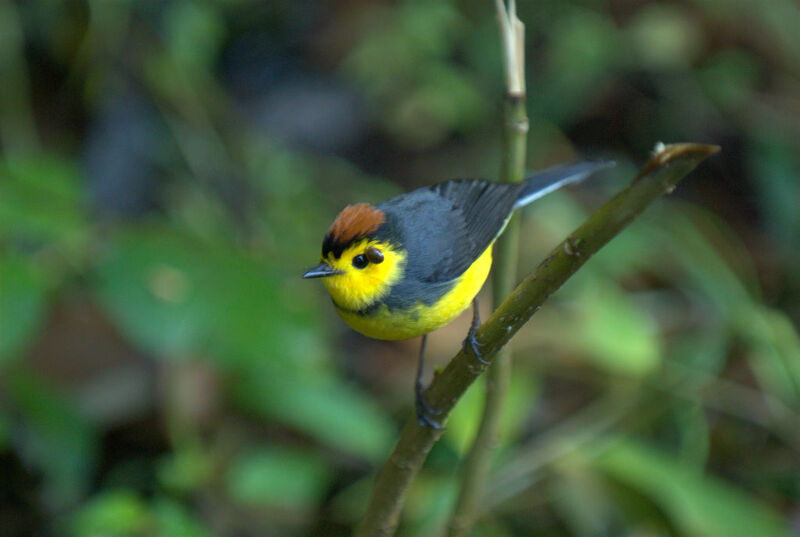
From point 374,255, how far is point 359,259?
1.2 inches

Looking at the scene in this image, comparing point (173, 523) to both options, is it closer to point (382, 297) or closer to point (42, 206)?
point (382, 297)

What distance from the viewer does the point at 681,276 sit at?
362 centimetres

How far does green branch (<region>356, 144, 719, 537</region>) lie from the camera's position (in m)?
0.91

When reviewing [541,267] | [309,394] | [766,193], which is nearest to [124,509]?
[309,394]

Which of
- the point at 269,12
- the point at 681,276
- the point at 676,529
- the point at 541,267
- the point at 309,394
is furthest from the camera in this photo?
the point at 269,12

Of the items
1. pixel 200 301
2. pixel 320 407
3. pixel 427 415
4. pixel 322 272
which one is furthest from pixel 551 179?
pixel 320 407

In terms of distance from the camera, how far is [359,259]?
5.06 feet

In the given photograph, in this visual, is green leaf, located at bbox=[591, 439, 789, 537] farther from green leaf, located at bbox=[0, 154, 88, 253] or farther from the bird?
green leaf, located at bbox=[0, 154, 88, 253]

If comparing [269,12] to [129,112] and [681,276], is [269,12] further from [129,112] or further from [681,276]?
[681,276]

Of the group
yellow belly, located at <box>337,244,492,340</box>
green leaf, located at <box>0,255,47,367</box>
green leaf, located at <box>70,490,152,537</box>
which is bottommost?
green leaf, located at <box>70,490,152,537</box>

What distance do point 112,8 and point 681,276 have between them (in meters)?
2.94

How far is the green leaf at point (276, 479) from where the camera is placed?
238cm

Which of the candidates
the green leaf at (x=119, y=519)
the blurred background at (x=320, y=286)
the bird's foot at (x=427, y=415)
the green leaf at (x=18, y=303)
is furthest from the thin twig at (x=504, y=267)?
the green leaf at (x=18, y=303)

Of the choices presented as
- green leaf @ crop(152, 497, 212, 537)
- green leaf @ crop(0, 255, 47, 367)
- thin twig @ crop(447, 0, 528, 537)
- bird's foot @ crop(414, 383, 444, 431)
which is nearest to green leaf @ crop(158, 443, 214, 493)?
green leaf @ crop(152, 497, 212, 537)
